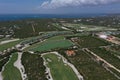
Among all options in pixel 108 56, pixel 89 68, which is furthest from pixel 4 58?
pixel 108 56

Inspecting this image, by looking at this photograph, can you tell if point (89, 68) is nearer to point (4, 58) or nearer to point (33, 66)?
point (33, 66)

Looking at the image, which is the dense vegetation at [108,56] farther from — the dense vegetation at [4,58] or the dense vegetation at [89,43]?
the dense vegetation at [4,58]

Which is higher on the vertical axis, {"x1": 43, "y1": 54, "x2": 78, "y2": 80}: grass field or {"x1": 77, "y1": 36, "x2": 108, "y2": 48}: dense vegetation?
{"x1": 43, "y1": 54, "x2": 78, "y2": 80}: grass field

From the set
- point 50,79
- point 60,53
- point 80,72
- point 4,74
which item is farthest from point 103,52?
point 4,74

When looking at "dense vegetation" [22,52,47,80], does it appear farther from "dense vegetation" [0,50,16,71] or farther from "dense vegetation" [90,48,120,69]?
"dense vegetation" [90,48,120,69]

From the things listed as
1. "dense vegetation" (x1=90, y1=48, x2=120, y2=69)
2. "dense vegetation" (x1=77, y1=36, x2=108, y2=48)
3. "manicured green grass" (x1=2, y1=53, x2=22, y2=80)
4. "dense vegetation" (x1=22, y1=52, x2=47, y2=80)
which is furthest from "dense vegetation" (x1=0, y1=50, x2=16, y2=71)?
"dense vegetation" (x1=90, y1=48, x2=120, y2=69)

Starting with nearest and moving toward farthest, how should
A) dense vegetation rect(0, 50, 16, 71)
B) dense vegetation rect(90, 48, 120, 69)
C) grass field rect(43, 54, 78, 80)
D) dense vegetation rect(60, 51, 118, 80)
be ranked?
grass field rect(43, 54, 78, 80) < dense vegetation rect(60, 51, 118, 80) < dense vegetation rect(90, 48, 120, 69) < dense vegetation rect(0, 50, 16, 71)

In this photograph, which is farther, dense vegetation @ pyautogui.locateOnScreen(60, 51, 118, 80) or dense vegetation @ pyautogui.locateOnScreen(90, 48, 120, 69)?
dense vegetation @ pyautogui.locateOnScreen(90, 48, 120, 69)

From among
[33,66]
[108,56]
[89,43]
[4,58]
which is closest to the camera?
[33,66]
